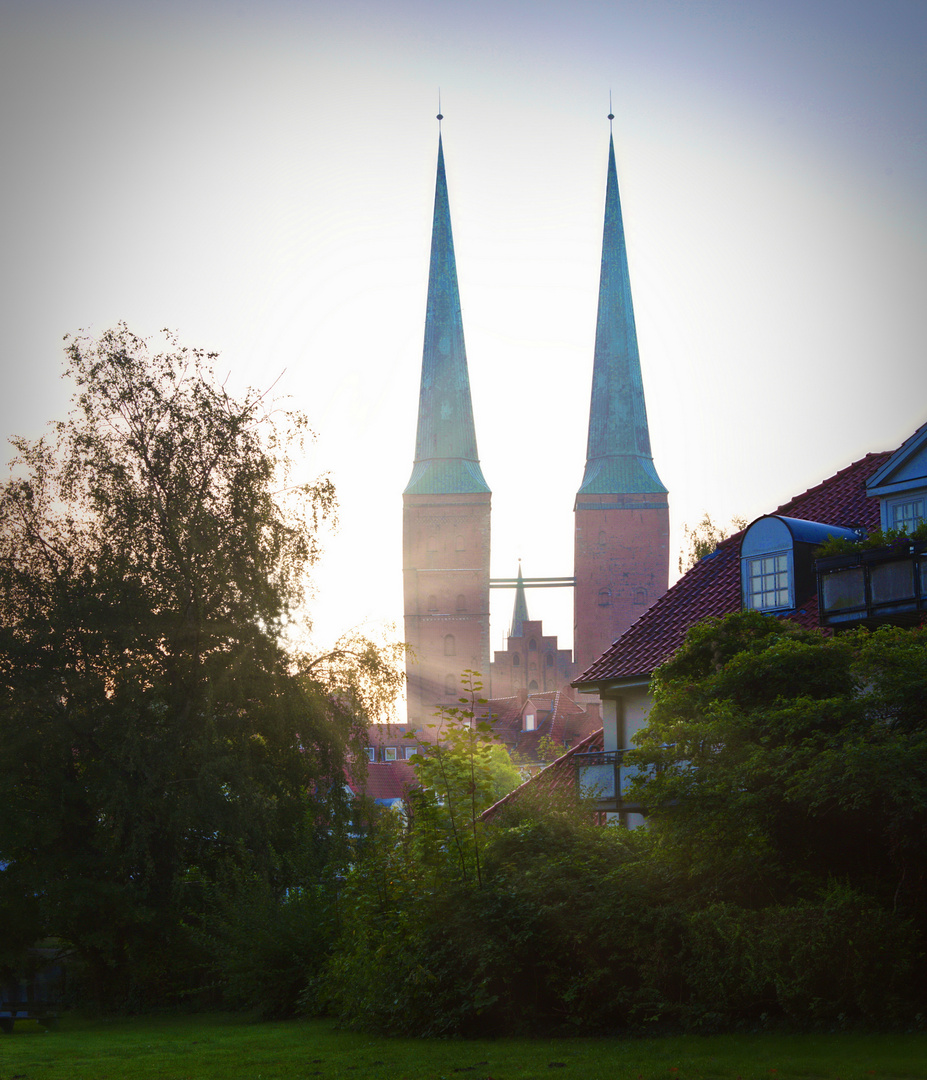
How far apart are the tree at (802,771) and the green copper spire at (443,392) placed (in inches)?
2766

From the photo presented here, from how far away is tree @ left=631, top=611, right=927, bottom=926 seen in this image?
11.5 meters

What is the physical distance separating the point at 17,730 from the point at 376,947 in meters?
11.6

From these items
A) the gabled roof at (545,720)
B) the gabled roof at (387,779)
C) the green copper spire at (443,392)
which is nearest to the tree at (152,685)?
the gabled roof at (387,779)

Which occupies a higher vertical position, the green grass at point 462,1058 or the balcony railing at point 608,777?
the balcony railing at point 608,777

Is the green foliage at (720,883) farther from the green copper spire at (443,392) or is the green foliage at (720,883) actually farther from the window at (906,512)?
the green copper spire at (443,392)

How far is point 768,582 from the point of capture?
21188 millimetres

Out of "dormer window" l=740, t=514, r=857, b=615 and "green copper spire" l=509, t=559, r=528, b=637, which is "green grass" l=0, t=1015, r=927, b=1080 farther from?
"green copper spire" l=509, t=559, r=528, b=637

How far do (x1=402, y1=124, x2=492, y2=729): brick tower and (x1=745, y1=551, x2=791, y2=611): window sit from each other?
62.9 meters

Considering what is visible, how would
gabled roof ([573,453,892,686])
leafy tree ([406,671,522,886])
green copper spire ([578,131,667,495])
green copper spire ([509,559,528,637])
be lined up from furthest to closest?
green copper spire ([509,559,528,637]) → green copper spire ([578,131,667,495]) → gabled roof ([573,453,892,686]) → leafy tree ([406,671,522,886])

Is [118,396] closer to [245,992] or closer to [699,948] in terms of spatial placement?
[245,992]

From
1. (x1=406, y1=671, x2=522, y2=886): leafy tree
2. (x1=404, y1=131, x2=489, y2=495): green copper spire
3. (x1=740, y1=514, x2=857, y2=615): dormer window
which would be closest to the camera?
(x1=406, y1=671, x2=522, y2=886): leafy tree

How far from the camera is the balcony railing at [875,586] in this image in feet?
54.7

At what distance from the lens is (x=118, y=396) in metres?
26.9

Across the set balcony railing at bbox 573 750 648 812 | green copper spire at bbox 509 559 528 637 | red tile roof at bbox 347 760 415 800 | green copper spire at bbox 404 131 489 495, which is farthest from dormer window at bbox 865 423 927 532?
green copper spire at bbox 509 559 528 637
